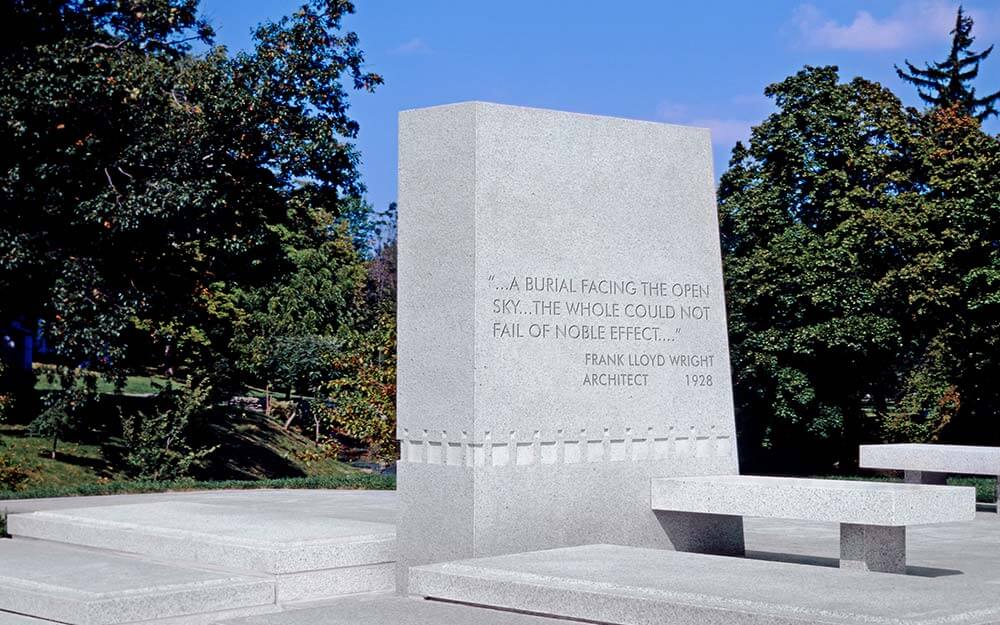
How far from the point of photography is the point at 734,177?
36.8 meters

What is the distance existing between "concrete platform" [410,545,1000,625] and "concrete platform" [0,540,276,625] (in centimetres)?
129

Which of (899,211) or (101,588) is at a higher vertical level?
(899,211)

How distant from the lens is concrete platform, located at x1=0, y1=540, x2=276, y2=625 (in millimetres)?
8539

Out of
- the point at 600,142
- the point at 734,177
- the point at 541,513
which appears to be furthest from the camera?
the point at 734,177

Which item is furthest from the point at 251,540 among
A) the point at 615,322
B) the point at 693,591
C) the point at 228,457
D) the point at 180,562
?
the point at 228,457

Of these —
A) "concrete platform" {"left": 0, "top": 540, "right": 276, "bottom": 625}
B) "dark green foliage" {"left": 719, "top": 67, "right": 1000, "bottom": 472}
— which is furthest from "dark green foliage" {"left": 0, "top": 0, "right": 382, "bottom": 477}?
"concrete platform" {"left": 0, "top": 540, "right": 276, "bottom": 625}

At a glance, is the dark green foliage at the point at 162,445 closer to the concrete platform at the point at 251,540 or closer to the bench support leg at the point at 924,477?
the concrete platform at the point at 251,540

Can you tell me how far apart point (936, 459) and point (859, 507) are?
784cm

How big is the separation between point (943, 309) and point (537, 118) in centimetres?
2416

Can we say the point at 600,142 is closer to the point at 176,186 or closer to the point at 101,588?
the point at 101,588

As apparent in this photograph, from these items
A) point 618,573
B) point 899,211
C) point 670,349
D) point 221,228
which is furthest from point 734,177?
point 618,573

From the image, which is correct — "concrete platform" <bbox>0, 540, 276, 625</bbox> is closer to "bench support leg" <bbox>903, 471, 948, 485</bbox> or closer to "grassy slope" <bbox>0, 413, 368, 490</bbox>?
"bench support leg" <bbox>903, 471, 948, 485</bbox>

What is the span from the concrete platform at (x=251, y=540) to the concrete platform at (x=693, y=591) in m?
1.16

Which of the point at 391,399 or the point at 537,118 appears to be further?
the point at 391,399
